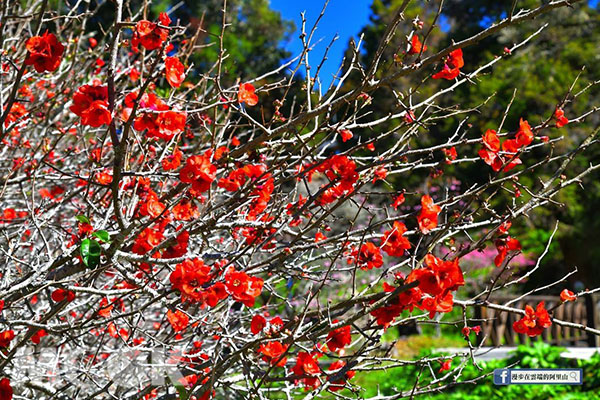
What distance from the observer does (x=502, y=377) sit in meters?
3.17

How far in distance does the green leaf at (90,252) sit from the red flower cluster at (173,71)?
0.59 metres

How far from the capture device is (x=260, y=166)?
248cm

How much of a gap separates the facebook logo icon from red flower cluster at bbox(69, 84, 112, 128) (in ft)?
7.36

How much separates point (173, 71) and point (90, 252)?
657 millimetres

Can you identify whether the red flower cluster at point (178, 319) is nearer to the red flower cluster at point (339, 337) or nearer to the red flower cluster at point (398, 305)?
the red flower cluster at point (339, 337)

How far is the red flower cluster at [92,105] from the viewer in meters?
1.85

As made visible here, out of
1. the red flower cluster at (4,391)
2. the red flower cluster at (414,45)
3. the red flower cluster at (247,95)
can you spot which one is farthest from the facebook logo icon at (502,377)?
the red flower cluster at (4,391)

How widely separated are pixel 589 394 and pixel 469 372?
130cm

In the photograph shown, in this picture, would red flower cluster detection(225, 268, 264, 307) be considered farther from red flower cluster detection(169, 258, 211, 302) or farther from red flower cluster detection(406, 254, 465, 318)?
red flower cluster detection(406, 254, 465, 318)

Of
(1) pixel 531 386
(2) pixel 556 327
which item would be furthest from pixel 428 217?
(2) pixel 556 327

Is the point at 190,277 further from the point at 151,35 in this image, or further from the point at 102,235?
the point at 151,35

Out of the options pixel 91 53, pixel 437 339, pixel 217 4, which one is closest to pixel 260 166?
pixel 91 53

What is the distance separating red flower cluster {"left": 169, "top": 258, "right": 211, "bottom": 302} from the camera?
6.60 feet

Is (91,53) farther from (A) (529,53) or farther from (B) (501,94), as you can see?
(A) (529,53)
